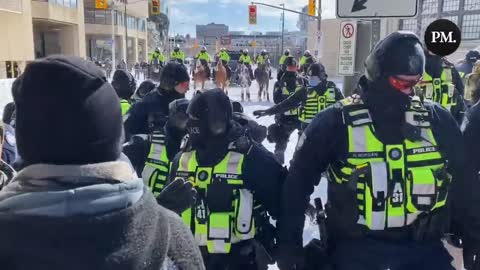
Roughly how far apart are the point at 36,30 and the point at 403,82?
41400 millimetres

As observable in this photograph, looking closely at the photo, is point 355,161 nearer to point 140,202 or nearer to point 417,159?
point 417,159

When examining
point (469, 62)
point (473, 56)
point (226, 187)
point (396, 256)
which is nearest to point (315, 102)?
point (469, 62)

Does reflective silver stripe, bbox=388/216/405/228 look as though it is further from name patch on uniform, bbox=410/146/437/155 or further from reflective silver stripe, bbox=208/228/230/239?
reflective silver stripe, bbox=208/228/230/239

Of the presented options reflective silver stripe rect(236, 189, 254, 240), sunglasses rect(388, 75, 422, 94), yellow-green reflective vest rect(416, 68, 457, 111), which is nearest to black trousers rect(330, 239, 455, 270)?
reflective silver stripe rect(236, 189, 254, 240)

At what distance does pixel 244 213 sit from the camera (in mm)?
2863

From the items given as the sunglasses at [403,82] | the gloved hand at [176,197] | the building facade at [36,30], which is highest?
the building facade at [36,30]

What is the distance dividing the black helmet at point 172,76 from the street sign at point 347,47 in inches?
61.4

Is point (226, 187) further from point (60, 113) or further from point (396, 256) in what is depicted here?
point (60, 113)

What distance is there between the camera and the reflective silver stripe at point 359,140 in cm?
261

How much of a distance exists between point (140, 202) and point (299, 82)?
27.9ft

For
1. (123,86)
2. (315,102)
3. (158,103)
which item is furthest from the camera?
(315,102)

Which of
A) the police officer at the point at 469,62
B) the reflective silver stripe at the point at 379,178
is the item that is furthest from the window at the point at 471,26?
the reflective silver stripe at the point at 379,178

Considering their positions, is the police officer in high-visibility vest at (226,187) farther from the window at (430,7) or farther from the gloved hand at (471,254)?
the window at (430,7)

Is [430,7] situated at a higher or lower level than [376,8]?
higher
